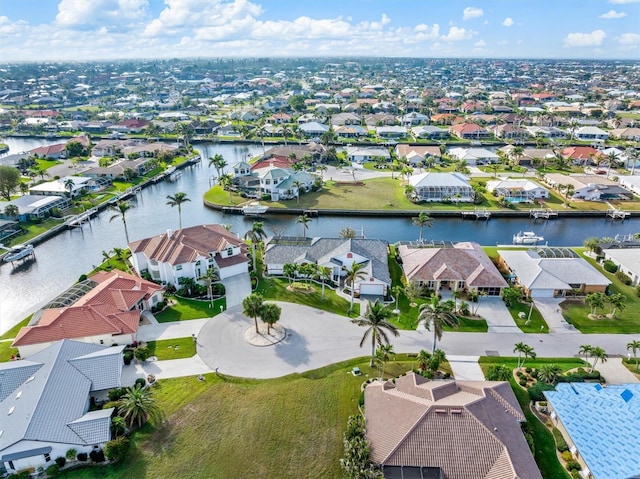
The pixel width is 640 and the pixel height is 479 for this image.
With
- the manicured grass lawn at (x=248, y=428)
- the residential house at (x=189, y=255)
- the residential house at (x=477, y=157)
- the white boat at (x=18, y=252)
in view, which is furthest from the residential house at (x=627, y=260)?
the white boat at (x=18, y=252)

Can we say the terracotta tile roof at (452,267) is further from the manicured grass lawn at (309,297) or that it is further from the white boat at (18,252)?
the white boat at (18,252)

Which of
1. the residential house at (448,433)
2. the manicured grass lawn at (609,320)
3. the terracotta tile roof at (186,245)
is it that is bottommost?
the manicured grass lawn at (609,320)

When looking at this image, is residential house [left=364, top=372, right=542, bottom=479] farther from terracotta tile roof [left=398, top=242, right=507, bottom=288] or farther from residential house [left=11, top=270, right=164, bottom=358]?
residential house [left=11, top=270, right=164, bottom=358]

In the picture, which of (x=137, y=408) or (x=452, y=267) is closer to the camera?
(x=137, y=408)

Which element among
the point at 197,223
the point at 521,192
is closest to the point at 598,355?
the point at 521,192

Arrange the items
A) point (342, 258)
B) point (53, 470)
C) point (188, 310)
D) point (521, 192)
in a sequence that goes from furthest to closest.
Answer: point (521, 192) < point (342, 258) < point (188, 310) < point (53, 470)

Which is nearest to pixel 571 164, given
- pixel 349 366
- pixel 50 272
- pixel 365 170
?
pixel 365 170

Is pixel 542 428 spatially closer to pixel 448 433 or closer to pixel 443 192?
Result: pixel 448 433
